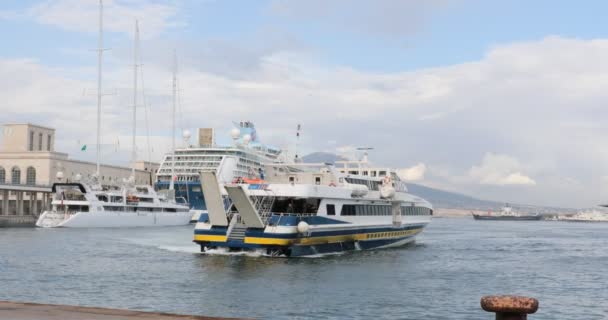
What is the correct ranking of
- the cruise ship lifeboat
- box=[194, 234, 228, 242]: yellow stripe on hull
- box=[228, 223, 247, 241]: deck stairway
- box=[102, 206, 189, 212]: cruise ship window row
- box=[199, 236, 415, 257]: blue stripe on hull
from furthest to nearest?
1. box=[102, 206, 189, 212]: cruise ship window row
2. the cruise ship lifeboat
3. box=[194, 234, 228, 242]: yellow stripe on hull
4. box=[228, 223, 247, 241]: deck stairway
5. box=[199, 236, 415, 257]: blue stripe on hull

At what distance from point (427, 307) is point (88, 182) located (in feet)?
272

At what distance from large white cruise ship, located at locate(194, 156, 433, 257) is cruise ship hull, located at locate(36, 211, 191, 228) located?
4860 centimetres

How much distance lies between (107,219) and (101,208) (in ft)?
5.75

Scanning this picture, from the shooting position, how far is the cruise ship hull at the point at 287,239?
39656mm

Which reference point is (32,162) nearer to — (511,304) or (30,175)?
(30,175)

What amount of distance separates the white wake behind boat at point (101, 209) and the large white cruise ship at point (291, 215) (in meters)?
49.3

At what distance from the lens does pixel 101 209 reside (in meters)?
92.6

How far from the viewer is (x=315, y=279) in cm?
3212

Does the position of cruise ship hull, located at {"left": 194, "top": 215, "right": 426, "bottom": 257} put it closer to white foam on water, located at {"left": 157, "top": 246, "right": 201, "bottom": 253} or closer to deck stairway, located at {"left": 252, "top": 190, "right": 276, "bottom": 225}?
deck stairway, located at {"left": 252, "top": 190, "right": 276, "bottom": 225}

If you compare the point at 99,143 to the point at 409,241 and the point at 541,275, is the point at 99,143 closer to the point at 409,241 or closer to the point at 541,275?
the point at 409,241

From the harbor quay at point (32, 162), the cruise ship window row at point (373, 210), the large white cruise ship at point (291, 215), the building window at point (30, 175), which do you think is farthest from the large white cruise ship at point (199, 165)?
the large white cruise ship at point (291, 215)

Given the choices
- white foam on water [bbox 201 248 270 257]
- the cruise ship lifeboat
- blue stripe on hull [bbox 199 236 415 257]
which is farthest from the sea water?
the cruise ship lifeboat

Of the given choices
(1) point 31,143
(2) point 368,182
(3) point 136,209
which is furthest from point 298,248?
(1) point 31,143

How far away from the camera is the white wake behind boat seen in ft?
289
